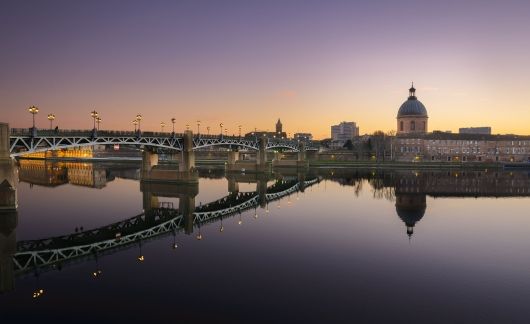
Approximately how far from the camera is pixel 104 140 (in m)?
67.3

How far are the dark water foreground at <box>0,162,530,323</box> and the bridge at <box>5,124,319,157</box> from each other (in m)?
8.03

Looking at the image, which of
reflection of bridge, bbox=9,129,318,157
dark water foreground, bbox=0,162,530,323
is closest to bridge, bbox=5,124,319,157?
reflection of bridge, bbox=9,129,318,157

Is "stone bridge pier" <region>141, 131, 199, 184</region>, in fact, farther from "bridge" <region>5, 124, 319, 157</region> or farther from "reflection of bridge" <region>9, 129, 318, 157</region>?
"reflection of bridge" <region>9, 129, 318, 157</region>

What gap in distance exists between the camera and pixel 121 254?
2966 centimetres

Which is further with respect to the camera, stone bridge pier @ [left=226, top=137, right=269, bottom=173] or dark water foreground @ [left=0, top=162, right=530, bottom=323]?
stone bridge pier @ [left=226, top=137, right=269, bottom=173]

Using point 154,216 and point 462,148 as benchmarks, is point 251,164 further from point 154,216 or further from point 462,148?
point 462,148

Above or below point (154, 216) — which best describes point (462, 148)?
above

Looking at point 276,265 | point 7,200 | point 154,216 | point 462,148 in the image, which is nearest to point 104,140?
point 7,200

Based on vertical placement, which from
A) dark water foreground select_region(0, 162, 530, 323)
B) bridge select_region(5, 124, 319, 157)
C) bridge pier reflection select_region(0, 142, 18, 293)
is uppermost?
bridge select_region(5, 124, 319, 157)

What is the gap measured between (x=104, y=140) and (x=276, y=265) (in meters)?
50.0

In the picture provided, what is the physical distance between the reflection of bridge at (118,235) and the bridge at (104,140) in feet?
55.7

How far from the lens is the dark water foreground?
19.2 metres

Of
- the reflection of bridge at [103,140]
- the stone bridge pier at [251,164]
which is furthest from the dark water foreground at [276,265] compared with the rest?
the stone bridge pier at [251,164]

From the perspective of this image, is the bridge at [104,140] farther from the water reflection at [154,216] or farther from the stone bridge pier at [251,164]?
the water reflection at [154,216]
